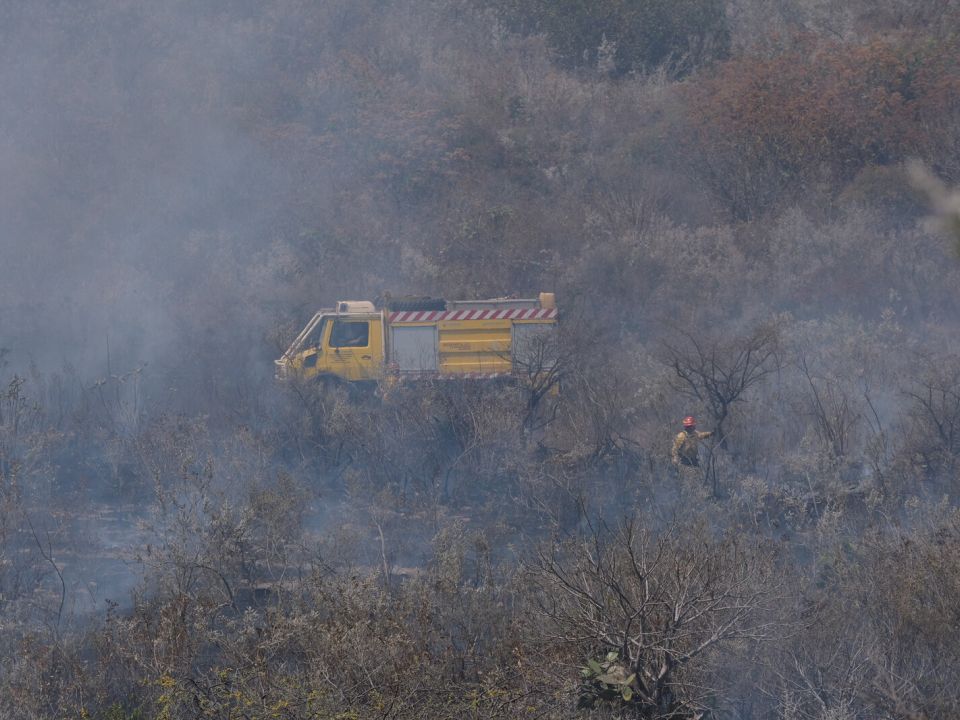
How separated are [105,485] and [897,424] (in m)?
8.75

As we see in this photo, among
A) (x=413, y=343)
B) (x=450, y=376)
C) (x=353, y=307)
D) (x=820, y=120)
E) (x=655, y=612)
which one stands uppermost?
(x=820, y=120)

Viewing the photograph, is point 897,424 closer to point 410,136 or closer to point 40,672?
point 40,672

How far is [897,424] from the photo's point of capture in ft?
39.1

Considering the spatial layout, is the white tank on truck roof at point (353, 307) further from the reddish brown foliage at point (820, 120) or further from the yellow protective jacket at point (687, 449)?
the reddish brown foliage at point (820, 120)

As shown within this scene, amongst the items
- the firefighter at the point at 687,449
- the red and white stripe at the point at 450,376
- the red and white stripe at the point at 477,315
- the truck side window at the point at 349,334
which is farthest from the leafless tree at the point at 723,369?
the truck side window at the point at 349,334

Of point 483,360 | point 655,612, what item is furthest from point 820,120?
point 655,612

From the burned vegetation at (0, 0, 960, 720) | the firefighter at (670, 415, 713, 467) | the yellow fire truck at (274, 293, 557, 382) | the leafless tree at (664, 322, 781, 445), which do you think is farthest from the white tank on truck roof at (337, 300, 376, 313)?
the firefighter at (670, 415, 713, 467)

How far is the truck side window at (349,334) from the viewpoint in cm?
1445

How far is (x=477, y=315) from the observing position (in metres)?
14.3

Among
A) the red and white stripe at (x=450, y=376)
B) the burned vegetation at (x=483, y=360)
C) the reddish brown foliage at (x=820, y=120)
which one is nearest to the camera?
the burned vegetation at (x=483, y=360)

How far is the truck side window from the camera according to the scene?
14445 mm

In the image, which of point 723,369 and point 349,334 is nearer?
point 723,369

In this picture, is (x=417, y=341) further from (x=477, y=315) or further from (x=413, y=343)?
(x=477, y=315)

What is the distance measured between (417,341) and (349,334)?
0.92 metres
